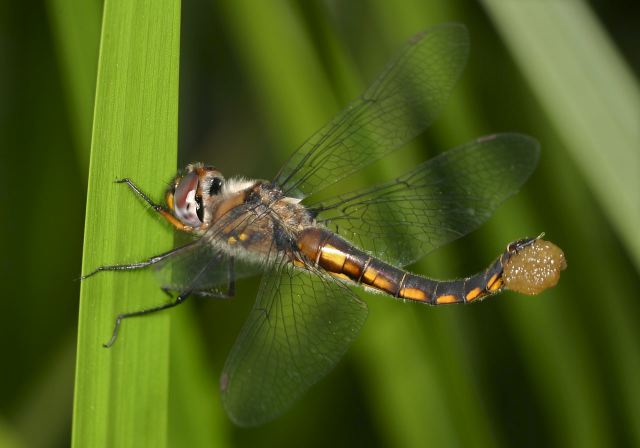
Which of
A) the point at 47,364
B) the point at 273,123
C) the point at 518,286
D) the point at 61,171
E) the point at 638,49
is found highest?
the point at 638,49

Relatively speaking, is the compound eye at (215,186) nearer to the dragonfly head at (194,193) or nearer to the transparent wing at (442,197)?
the dragonfly head at (194,193)

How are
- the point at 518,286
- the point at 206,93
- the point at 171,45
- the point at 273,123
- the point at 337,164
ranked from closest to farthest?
the point at 171,45, the point at 518,286, the point at 337,164, the point at 273,123, the point at 206,93

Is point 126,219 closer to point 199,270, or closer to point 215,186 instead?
point 199,270

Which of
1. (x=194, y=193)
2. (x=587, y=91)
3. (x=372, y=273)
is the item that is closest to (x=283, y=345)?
(x=372, y=273)

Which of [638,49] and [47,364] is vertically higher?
[638,49]

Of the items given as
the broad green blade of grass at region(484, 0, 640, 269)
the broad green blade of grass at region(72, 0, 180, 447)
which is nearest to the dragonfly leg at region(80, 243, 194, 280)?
the broad green blade of grass at region(72, 0, 180, 447)

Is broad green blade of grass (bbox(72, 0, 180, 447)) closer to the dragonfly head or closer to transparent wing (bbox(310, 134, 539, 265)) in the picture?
the dragonfly head

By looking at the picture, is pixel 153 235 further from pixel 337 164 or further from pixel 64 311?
pixel 64 311

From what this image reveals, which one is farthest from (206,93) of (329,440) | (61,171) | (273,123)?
(329,440)
